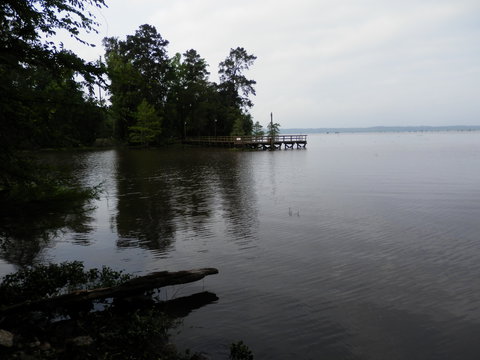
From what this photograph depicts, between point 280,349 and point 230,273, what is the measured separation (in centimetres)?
358

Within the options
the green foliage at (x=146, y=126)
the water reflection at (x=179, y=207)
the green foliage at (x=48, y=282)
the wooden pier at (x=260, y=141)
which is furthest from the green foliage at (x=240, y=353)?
the green foliage at (x=146, y=126)

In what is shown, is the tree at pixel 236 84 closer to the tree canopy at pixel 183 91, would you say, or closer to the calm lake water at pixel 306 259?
the tree canopy at pixel 183 91

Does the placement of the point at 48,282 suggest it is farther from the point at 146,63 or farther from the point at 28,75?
the point at 146,63

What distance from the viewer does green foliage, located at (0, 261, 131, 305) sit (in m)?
7.50

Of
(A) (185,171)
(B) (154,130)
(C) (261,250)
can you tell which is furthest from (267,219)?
(B) (154,130)

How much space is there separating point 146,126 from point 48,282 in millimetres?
69354

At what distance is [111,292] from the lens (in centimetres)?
718

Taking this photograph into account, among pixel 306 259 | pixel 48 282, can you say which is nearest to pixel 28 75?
pixel 48 282

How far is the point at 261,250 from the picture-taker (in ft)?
39.6

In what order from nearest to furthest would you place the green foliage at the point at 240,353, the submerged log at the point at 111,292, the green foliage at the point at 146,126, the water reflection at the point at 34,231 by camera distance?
the green foliage at the point at 240,353 → the submerged log at the point at 111,292 → the water reflection at the point at 34,231 → the green foliage at the point at 146,126

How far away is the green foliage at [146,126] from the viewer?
241 ft

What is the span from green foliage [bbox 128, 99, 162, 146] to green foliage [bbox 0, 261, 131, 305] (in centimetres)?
6658

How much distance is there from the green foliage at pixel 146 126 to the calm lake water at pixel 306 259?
53.4 m

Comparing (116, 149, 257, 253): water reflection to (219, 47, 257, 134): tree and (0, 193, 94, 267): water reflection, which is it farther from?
(219, 47, 257, 134): tree
